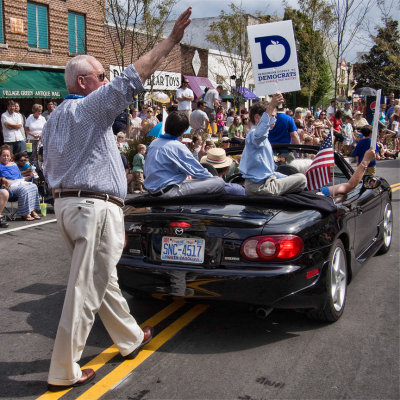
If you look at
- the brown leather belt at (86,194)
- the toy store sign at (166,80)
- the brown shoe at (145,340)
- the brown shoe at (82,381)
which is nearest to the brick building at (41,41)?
the toy store sign at (166,80)

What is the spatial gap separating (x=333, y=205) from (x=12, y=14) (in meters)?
17.8

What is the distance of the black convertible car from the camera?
156 inches

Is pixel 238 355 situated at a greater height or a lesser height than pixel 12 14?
lesser

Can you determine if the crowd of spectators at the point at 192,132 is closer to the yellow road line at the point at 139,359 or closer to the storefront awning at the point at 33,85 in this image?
the yellow road line at the point at 139,359

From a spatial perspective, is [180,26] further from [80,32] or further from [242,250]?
[80,32]

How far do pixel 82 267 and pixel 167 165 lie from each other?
222 centimetres

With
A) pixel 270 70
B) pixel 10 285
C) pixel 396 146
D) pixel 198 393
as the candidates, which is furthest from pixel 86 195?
pixel 396 146

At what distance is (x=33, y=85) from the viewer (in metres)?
19.0

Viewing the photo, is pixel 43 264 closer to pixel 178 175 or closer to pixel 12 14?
pixel 178 175

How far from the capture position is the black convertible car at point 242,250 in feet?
13.0

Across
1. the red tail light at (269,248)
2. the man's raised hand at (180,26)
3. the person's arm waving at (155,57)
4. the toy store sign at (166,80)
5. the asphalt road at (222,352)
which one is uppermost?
the toy store sign at (166,80)

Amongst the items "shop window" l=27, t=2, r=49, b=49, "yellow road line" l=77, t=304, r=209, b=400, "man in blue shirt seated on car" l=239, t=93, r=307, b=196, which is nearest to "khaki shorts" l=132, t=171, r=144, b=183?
"man in blue shirt seated on car" l=239, t=93, r=307, b=196

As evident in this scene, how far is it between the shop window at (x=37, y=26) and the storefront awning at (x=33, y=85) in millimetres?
1154

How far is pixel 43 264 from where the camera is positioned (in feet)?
21.5
